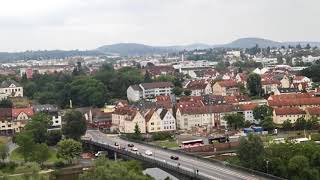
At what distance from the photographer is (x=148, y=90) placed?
100688 mm

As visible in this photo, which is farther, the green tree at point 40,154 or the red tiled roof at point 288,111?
the red tiled roof at point 288,111

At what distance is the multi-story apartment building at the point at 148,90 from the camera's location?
326 feet

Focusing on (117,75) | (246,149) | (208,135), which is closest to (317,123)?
(208,135)

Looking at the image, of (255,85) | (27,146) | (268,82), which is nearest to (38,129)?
(27,146)

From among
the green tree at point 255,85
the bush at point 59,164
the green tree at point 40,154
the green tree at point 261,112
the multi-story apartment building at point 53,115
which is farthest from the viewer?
the green tree at point 255,85

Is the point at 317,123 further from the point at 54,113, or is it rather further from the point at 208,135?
the point at 54,113

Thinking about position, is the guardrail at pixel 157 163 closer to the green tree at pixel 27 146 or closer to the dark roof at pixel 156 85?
the green tree at pixel 27 146

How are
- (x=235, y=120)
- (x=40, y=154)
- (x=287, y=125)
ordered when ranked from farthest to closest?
(x=235, y=120)
(x=287, y=125)
(x=40, y=154)

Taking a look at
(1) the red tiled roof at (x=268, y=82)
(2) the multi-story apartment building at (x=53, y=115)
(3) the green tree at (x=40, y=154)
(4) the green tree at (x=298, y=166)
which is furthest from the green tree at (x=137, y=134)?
(1) the red tiled roof at (x=268, y=82)

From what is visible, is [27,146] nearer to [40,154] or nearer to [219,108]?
[40,154]

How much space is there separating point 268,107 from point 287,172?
3339cm

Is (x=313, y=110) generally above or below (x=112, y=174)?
below

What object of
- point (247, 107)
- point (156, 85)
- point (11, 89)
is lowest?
point (11, 89)

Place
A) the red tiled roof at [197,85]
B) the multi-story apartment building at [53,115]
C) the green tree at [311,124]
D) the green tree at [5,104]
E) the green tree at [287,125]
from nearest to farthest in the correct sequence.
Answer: the green tree at [311,124], the green tree at [287,125], the multi-story apartment building at [53,115], the green tree at [5,104], the red tiled roof at [197,85]
